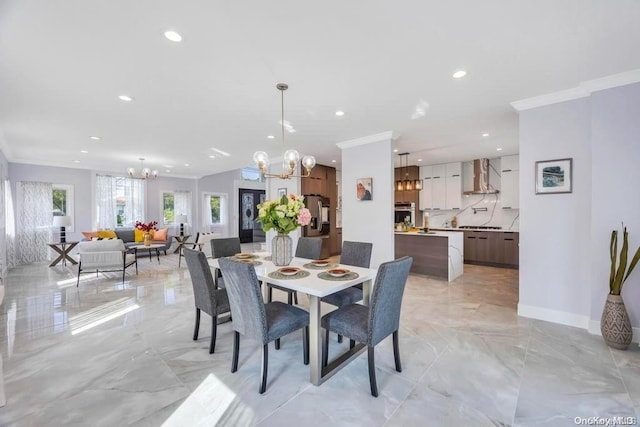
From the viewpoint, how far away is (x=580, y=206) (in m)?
2.96

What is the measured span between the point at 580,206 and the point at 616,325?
118 cm

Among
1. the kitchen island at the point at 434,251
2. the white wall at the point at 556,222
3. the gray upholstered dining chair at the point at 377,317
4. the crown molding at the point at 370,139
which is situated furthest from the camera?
the kitchen island at the point at 434,251

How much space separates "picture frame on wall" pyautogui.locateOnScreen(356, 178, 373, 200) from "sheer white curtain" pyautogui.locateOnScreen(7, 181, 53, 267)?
7.86 meters

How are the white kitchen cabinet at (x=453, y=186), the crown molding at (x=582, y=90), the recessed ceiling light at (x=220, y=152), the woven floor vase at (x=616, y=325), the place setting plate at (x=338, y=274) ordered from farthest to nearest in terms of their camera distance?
the white kitchen cabinet at (x=453, y=186), the recessed ceiling light at (x=220, y=152), the crown molding at (x=582, y=90), the woven floor vase at (x=616, y=325), the place setting plate at (x=338, y=274)

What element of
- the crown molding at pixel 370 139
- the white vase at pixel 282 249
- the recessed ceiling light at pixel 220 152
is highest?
the recessed ceiling light at pixel 220 152

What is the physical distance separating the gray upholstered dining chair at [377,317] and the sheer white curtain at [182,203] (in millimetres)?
8633

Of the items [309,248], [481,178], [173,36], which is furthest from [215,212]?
[173,36]

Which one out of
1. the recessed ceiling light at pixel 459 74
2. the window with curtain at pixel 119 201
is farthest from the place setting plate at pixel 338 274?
the window with curtain at pixel 119 201

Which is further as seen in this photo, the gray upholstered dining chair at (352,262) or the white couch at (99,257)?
the white couch at (99,257)

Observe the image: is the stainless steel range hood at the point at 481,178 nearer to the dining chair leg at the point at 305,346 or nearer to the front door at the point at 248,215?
the dining chair leg at the point at 305,346

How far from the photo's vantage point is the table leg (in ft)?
6.68

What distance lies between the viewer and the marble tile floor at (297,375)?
1.75 meters

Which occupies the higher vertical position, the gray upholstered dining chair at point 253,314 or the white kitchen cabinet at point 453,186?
the white kitchen cabinet at point 453,186

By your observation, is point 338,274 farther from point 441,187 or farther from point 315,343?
point 441,187
